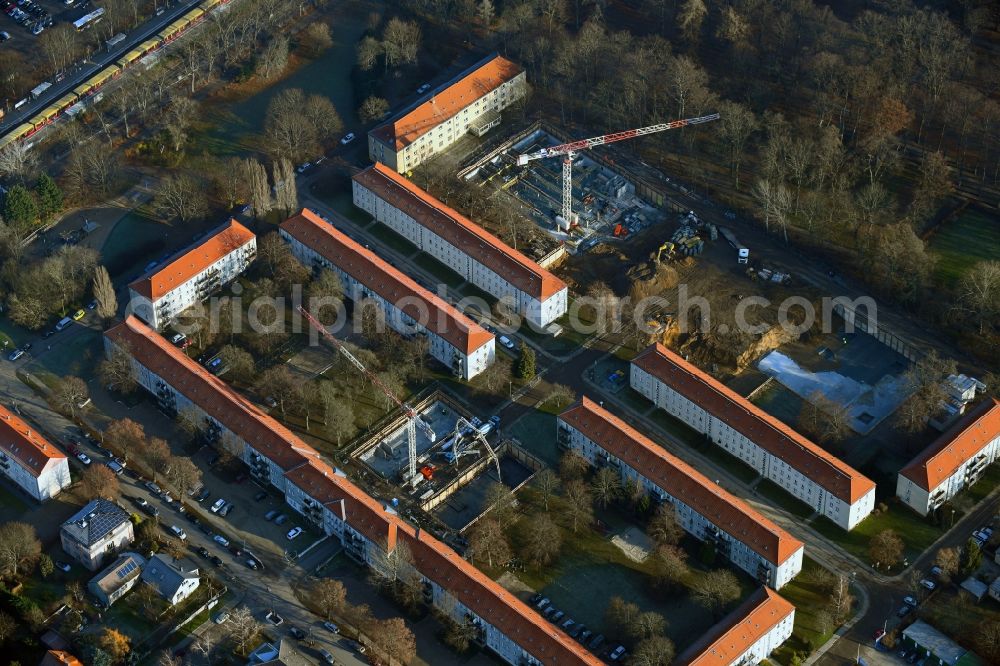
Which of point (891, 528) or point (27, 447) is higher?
point (27, 447)

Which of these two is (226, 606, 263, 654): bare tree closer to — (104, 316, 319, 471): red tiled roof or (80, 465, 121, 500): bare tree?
(104, 316, 319, 471): red tiled roof

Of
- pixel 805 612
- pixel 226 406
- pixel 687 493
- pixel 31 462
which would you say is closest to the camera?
pixel 805 612

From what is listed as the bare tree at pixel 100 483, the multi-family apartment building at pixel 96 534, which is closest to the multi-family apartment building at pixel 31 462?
the bare tree at pixel 100 483

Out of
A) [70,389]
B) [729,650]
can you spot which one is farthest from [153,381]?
[729,650]

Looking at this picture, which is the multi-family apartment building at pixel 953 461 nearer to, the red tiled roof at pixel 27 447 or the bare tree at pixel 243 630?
the bare tree at pixel 243 630

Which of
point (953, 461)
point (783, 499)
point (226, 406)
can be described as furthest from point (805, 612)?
point (226, 406)

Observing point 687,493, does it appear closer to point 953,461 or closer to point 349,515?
point 953,461
